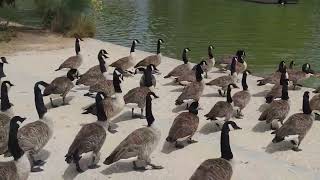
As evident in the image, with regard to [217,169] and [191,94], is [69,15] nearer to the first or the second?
[191,94]

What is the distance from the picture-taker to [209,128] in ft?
45.2

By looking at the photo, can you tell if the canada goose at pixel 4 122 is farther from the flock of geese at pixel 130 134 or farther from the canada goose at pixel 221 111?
the canada goose at pixel 221 111

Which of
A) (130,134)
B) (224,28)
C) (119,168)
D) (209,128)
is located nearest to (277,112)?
(209,128)

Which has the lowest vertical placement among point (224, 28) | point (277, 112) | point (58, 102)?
point (58, 102)

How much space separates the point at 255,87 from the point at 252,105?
2815 mm

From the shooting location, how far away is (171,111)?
50.8ft

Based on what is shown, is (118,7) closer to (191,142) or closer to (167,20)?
(167,20)

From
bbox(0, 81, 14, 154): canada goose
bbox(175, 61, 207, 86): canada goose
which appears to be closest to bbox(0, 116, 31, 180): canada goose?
bbox(0, 81, 14, 154): canada goose

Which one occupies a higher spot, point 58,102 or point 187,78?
point 187,78

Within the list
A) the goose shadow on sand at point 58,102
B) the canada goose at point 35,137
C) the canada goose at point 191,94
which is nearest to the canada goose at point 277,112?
the canada goose at point 191,94

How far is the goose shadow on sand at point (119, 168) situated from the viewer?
34.5 ft

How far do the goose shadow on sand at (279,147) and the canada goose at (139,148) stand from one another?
3.21 m

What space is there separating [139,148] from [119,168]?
0.79 metres

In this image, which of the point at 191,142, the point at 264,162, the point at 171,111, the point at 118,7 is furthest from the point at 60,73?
the point at 118,7
